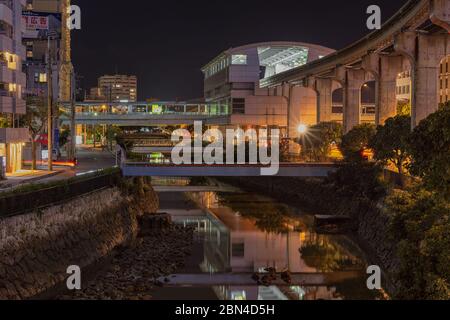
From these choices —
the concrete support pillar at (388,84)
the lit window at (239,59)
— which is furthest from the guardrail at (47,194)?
the lit window at (239,59)

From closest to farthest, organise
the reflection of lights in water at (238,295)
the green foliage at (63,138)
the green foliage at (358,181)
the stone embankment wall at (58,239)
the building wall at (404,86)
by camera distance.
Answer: the stone embankment wall at (58,239), the reflection of lights in water at (238,295), the green foliage at (358,181), the green foliage at (63,138), the building wall at (404,86)

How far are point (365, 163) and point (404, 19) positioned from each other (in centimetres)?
1148

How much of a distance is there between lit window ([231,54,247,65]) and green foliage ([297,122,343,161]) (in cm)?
3455

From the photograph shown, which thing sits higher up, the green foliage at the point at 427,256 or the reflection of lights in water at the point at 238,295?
the green foliage at the point at 427,256

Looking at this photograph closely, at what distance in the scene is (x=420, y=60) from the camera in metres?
43.6

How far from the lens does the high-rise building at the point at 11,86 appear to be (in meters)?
48.7

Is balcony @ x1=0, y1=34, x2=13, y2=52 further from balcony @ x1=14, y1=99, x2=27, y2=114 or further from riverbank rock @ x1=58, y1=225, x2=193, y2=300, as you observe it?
riverbank rock @ x1=58, y1=225, x2=193, y2=300

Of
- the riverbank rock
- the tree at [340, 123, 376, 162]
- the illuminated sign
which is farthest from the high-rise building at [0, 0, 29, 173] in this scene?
the illuminated sign

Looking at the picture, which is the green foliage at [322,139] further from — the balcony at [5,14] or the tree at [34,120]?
the balcony at [5,14]

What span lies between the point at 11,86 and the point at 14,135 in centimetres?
441

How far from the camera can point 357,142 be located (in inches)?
2127

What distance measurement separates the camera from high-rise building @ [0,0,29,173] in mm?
48719

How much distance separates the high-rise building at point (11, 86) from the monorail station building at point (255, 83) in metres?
48.0
